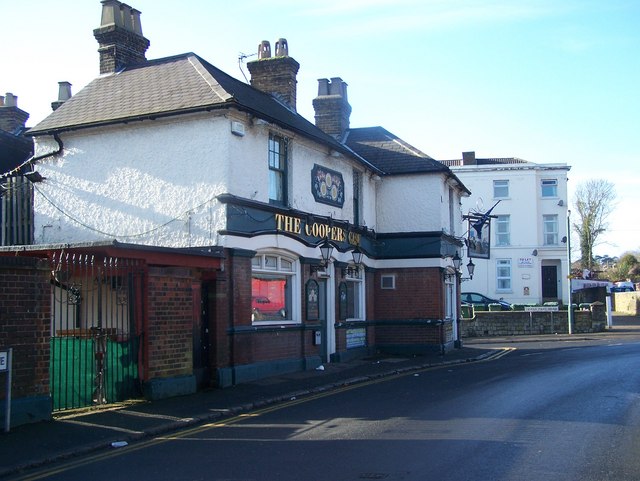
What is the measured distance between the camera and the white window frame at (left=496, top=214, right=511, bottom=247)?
48812 millimetres

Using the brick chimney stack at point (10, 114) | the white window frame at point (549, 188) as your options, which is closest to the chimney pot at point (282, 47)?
the brick chimney stack at point (10, 114)

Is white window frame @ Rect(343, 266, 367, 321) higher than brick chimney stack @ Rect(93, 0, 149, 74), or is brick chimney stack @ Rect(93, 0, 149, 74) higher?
brick chimney stack @ Rect(93, 0, 149, 74)

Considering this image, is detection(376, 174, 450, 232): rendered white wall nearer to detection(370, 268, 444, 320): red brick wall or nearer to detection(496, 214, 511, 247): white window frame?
detection(370, 268, 444, 320): red brick wall

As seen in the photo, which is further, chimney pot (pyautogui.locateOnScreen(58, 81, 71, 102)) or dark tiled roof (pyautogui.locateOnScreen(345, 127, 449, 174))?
chimney pot (pyautogui.locateOnScreen(58, 81, 71, 102))

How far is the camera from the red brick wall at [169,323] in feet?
42.4

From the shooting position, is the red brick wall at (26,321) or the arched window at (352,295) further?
the arched window at (352,295)

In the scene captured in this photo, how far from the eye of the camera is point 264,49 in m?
22.5

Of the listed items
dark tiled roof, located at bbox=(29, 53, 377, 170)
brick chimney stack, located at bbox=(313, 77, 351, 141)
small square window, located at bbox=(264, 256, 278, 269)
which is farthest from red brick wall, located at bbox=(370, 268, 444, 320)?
small square window, located at bbox=(264, 256, 278, 269)

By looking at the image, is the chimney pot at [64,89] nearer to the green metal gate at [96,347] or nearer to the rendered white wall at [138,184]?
the rendered white wall at [138,184]

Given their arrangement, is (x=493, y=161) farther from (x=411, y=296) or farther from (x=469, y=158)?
(x=411, y=296)

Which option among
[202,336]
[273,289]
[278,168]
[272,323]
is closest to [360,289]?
[273,289]

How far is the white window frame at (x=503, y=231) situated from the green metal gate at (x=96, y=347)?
128 feet

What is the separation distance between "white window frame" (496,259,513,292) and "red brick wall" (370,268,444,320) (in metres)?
25.9

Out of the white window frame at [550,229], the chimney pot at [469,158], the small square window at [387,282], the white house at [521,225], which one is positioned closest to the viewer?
the small square window at [387,282]
